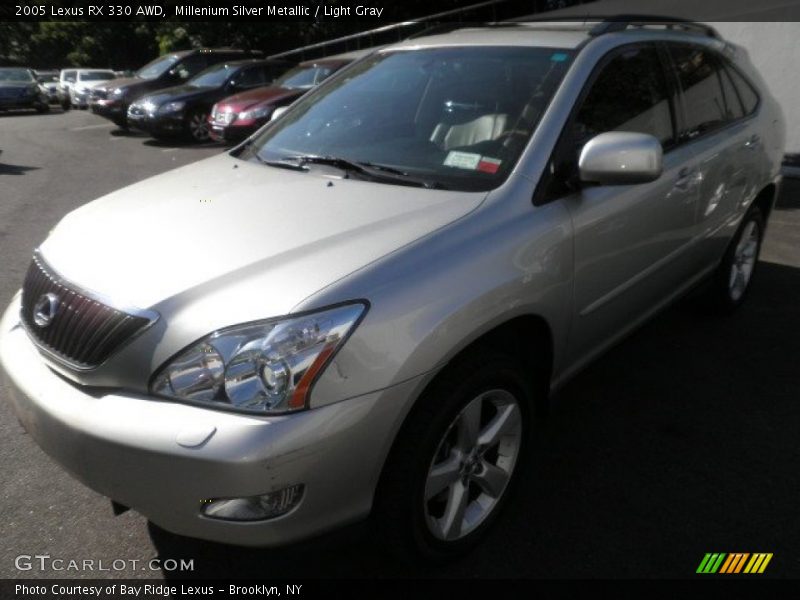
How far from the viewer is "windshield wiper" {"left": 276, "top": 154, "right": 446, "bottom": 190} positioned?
2670 millimetres

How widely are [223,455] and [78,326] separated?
678mm

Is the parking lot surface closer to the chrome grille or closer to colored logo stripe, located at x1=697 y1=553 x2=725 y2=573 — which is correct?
colored logo stripe, located at x1=697 y1=553 x2=725 y2=573

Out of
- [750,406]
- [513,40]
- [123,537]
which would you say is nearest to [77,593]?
[123,537]

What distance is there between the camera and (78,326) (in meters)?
2.15

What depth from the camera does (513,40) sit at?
3.20 m

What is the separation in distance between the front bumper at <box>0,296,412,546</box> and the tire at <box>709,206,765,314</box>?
9.71ft

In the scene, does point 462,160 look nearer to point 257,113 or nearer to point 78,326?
point 78,326

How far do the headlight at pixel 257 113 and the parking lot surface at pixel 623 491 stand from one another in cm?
820

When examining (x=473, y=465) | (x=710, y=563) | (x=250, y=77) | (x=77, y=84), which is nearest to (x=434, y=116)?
(x=473, y=465)

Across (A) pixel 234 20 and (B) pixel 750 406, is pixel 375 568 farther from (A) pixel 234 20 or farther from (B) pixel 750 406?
(A) pixel 234 20

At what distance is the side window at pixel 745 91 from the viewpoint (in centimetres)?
422

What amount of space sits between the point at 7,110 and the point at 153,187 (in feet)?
78.2

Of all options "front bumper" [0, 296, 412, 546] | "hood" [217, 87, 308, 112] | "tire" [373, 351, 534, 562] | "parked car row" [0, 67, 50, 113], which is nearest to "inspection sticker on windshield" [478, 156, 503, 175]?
"tire" [373, 351, 534, 562]

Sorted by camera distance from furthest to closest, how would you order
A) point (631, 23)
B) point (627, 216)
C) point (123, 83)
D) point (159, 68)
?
point (159, 68) < point (123, 83) < point (631, 23) < point (627, 216)
